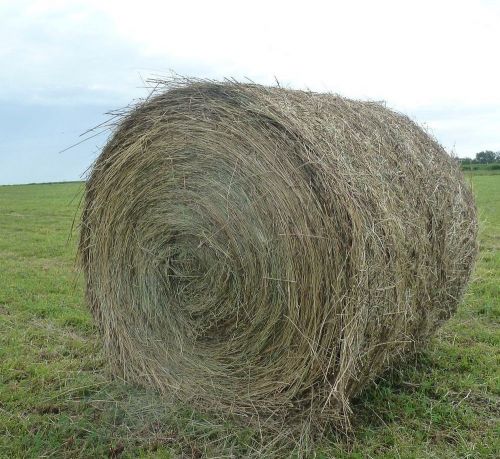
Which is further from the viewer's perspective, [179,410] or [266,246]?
[179,410]

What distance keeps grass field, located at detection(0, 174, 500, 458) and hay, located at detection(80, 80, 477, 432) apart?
0.21 metres

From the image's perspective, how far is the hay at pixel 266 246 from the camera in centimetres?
348

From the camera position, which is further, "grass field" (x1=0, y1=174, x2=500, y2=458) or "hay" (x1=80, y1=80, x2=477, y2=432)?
"grass field" (x1=0, y1=174, x2=500, y2=458)

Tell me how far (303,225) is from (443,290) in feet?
5.11

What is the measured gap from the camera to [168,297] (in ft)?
14.3

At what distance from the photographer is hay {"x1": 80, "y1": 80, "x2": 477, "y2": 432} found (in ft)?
11.4

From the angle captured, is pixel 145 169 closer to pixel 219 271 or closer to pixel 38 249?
pixel 219 271

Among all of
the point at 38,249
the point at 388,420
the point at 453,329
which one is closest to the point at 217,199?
the point at 388,420

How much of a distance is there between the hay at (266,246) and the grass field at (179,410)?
0.21 meters

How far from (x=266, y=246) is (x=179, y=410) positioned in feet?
4.23

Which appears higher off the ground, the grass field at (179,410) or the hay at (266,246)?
the hay at (266,246)

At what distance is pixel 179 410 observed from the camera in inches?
160

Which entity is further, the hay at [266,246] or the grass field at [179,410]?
the grass field at [179,410]

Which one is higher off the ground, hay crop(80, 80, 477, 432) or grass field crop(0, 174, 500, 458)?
hay crop(80, 80, 477, 432)
